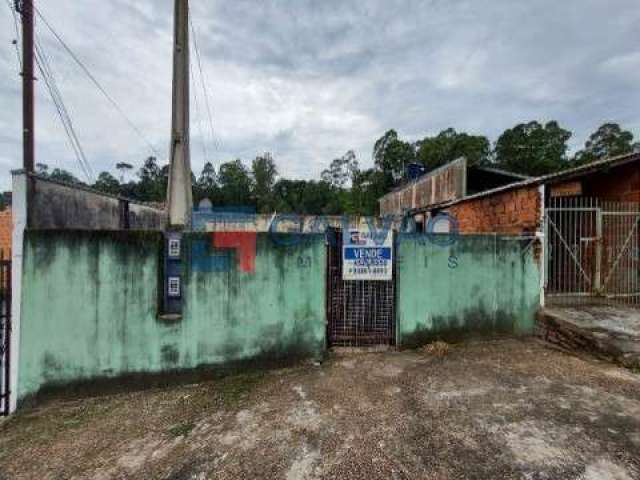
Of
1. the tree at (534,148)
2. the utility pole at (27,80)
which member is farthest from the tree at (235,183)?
the utility pole at (27,80)

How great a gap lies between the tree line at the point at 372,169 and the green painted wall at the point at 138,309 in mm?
13522

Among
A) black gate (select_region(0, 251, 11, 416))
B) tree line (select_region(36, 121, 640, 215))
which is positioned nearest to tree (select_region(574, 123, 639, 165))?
tree line (select_region(36, 121, 640, 215))

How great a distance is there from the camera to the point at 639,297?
6.43 metres

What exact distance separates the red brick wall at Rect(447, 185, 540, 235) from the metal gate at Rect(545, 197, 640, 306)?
1.65 feet

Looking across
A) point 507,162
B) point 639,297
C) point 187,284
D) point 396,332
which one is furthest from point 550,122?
point 187,284

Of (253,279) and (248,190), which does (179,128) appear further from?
(248,190)

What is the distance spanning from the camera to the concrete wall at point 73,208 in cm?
394

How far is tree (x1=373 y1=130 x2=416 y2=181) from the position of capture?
40812 mm

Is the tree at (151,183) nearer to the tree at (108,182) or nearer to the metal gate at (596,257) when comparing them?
the tree at (108,182)

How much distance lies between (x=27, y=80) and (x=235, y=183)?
48761 millimetres

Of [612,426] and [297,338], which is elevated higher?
[297,338]

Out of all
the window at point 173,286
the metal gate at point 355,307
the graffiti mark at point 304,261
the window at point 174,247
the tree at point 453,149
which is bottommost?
the metal gate at point 355,307

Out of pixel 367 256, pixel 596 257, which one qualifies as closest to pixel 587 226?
pixel 596 257

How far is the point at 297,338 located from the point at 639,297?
7.13 metres
